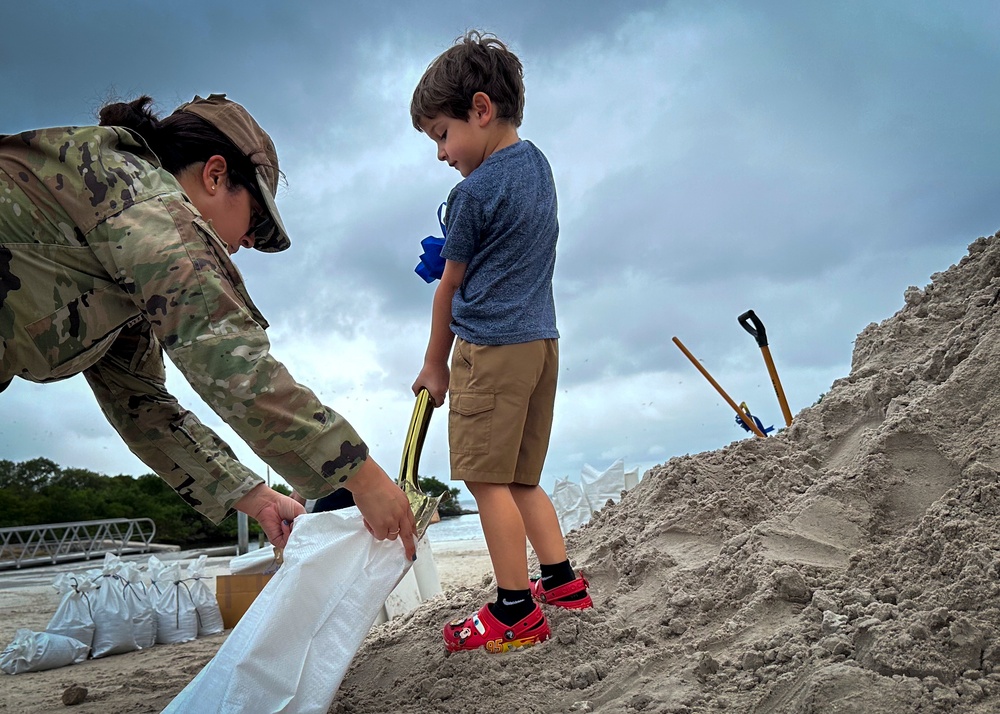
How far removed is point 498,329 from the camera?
227 cm

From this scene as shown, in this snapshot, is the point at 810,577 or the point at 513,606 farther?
the point at 513,606

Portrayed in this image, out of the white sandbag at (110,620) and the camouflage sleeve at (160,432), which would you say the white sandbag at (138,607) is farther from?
the camouflage sleeve at (160,432)

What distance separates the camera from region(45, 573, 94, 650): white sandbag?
3.67m

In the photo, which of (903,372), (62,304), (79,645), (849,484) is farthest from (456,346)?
(79,645)

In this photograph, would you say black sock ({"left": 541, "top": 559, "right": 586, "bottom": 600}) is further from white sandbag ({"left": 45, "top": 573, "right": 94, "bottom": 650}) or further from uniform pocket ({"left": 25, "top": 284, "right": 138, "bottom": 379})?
white sandbag ({"left": 45, "top": 573, "right": 94, "bottom": 650})

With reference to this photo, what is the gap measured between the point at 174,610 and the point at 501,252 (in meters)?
2.89

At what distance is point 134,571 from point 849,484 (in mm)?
3551

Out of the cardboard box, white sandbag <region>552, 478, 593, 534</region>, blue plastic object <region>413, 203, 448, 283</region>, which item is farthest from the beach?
white sandbag <region>552, 478, 593, 534</region>

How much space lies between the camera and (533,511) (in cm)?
243

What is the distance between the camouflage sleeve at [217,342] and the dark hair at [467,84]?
1184 millimetres

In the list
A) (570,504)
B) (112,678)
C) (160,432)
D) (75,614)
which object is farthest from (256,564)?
(570,504)

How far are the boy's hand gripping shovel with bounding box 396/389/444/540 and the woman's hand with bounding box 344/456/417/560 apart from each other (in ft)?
0.99

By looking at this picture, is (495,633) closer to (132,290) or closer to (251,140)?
(132,290)

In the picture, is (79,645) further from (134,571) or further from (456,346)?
(456,346)
